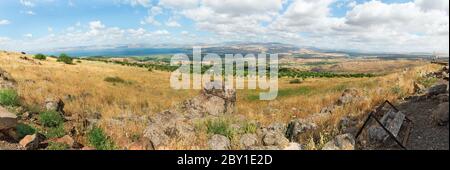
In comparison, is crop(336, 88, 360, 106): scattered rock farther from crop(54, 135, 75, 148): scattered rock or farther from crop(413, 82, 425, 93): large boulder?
crop(54, 135, 75, 148): scattered rock

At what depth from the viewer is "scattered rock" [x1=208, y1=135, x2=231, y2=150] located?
9.31 m

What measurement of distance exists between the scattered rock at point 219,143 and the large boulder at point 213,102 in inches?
314

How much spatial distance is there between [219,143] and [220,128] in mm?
1742

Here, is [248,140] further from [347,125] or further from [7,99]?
[7,99]

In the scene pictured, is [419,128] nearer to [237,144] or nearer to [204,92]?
[237,144]

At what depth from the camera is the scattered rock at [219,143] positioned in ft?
30.6

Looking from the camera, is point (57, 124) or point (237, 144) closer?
point (237, 144)

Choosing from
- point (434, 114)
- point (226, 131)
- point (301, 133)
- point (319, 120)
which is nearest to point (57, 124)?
point (226, 131)

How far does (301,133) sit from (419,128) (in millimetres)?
3632

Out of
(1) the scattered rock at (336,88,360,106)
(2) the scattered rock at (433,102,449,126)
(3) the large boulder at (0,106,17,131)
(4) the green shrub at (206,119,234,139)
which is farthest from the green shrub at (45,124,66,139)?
(1) the scattered rock at (336,88,360,106)

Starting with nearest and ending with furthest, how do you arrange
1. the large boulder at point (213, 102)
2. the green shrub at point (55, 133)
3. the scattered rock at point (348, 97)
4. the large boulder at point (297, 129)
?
the green shrub at point (55, 133) < the large boulder at point (297, 129) < the scattered rock at point (348, 97) < the large boulder at point (213, 102)

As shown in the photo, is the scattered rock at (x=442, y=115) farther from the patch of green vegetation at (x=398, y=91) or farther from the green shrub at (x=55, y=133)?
the green shrub at (x=55, y=133)

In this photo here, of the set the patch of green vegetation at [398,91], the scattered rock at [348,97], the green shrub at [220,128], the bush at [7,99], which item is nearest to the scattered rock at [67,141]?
the green shrub at [220,128]
